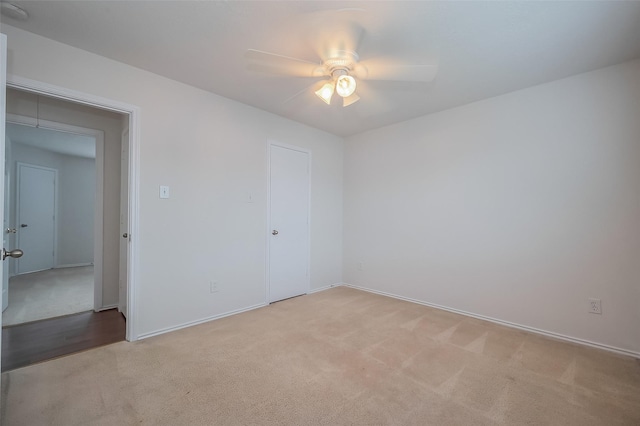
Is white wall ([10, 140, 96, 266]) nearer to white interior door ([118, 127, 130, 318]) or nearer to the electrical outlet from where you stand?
white interior door ([118, 127, 130, 318])

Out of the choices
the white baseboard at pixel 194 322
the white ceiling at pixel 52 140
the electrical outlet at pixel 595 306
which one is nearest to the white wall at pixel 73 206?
the white ceiling at pixel 52 140

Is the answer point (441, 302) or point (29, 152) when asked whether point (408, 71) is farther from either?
point (29, 152)

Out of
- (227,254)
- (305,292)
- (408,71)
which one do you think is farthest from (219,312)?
(408,71)

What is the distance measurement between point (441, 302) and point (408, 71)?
2.64m

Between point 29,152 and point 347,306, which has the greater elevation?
point 29,152

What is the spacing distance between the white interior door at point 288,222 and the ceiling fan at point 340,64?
1374 millimetres

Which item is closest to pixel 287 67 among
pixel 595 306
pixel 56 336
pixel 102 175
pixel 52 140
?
pixel 102 175

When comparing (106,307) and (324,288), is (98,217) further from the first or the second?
(324,288)

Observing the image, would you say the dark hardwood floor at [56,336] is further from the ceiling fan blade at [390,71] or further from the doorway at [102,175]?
the ceiling fan blade at [390,71]

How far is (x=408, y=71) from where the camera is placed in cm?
226

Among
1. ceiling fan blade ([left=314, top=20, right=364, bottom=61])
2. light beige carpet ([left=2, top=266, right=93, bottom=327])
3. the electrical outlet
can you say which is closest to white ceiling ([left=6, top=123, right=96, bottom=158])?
light beige carpet ([left=2, top=266, right=93, bottom=327])

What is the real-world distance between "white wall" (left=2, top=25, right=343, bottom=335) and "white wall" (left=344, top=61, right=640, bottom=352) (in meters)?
1.91

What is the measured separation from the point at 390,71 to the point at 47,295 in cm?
518

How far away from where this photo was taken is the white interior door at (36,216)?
17.1 ft
